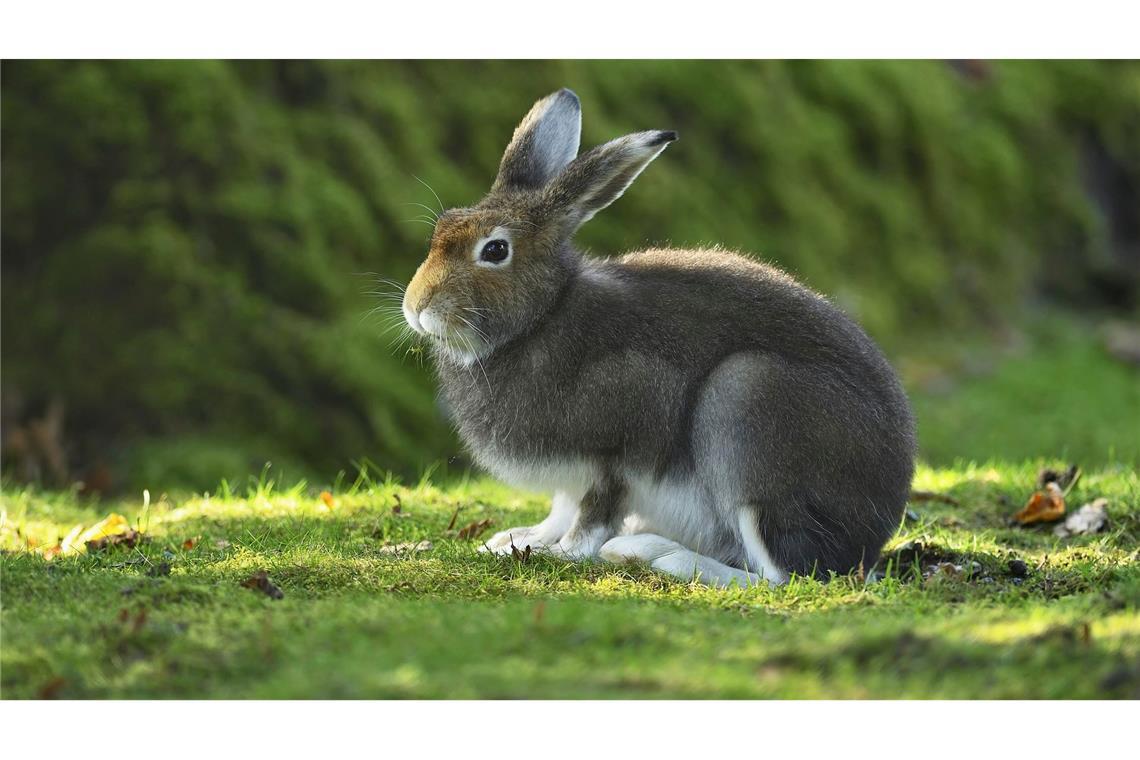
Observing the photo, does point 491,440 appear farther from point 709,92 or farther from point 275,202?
point 709,92

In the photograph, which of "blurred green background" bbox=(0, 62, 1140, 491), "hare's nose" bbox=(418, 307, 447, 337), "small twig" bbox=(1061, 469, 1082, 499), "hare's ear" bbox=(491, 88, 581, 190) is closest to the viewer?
"hare's nose" bbox=(418, 307, 447, 337)

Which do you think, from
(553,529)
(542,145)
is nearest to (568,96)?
(542,145)

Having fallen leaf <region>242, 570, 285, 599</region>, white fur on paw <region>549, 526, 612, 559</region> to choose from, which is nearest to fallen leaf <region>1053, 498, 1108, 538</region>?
white fur on paw <region>549, 526, 612, 559</region>

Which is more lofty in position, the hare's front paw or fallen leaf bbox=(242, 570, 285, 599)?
fallen leaf bbox=(242, 570, 285, 599)

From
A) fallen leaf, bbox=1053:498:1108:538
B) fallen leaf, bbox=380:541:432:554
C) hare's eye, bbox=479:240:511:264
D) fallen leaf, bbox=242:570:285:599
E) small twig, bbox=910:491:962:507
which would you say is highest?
hare's eye, bbox=479:240:511:264

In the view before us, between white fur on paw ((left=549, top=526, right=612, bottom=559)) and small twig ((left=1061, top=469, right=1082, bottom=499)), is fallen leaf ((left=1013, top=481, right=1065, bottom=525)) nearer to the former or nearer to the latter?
small twig ((left=1061, top=469, right=1082, bottom=499))

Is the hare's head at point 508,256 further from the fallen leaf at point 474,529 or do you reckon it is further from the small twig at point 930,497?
the small twig at point 930,497

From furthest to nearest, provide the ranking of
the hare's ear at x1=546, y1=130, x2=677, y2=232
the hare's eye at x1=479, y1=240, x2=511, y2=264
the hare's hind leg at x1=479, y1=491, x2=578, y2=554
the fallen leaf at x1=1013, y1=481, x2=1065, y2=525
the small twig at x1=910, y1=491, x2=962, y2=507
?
the small twig at x1=910, y1=491, x2=962, y2=507, the fallen leaf at x1=1013, y1=481, x2=1065, y2=525, the hare's hind leg at x1=479, y1=491, x2=578, y2=554, the hare's eye at x1=479, y1=240, x2=511, y2=264, the hare's ear at x1=546, y1=130, x2=677, y2=232

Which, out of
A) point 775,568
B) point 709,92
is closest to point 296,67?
point 709,92
